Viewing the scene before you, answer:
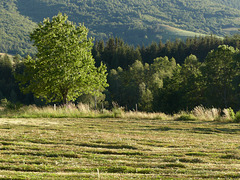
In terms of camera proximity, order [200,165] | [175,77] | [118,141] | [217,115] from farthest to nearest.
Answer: [175,77]
[217,115]
[118,141]
[200,165]

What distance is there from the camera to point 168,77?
8219cm

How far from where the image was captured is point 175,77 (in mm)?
82250

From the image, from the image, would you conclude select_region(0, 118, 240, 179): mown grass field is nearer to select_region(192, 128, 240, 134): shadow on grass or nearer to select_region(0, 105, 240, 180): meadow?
select_region(0, 105, 240, 180): meadow

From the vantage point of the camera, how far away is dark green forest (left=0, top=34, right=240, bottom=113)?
73.2 meters

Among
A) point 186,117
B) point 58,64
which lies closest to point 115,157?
point 186,117

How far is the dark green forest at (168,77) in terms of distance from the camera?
73188mm

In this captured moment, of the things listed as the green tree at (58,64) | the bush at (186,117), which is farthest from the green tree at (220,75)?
→ the bush at (186,117)

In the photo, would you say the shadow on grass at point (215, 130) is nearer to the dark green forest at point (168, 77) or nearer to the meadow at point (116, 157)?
the meadow at point (116, 157)

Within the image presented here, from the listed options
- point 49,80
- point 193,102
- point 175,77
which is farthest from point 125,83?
point 49,80

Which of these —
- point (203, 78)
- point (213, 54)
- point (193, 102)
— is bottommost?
point (193, 102)

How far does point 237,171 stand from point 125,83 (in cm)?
12729

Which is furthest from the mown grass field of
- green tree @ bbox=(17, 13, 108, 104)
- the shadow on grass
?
green tree @ bbox=(17, 13, 108, 104)

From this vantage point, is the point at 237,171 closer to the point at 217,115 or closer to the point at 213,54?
the point at 217,115

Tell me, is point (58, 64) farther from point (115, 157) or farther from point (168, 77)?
point (168, 77)
